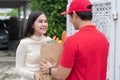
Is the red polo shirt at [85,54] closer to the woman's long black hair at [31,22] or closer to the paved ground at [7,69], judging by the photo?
the woman's long black hair at [31,22]

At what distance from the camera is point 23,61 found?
3.15 m

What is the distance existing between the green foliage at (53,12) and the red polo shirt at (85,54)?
434 centimetres

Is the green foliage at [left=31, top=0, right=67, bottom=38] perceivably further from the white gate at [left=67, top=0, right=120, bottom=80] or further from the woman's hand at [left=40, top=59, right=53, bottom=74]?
the woman's hand at [left=40, top=59, right=53, bottom=74]

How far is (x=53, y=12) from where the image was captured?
6953 millimetres

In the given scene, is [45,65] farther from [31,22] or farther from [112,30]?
[112,30]

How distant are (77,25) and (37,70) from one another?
737 millimetres

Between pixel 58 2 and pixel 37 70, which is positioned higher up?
pixel 58 2

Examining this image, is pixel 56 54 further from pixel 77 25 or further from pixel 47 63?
pixel 77 25

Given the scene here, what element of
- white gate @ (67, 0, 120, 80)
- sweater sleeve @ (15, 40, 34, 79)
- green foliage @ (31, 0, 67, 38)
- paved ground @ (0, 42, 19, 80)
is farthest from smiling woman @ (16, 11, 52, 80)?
paved ground @ (0, 42, 19, 80)

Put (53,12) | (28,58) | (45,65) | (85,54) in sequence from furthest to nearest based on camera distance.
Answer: (53,12)
(28,58)
(45,65)
(85,54)

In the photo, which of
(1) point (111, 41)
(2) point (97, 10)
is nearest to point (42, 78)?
(1) point (111, 41)

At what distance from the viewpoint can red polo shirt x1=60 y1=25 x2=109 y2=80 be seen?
246 centimetres

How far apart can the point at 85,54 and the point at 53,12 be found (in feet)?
14.8

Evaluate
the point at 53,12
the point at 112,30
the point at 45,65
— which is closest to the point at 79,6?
the point at 45,65
